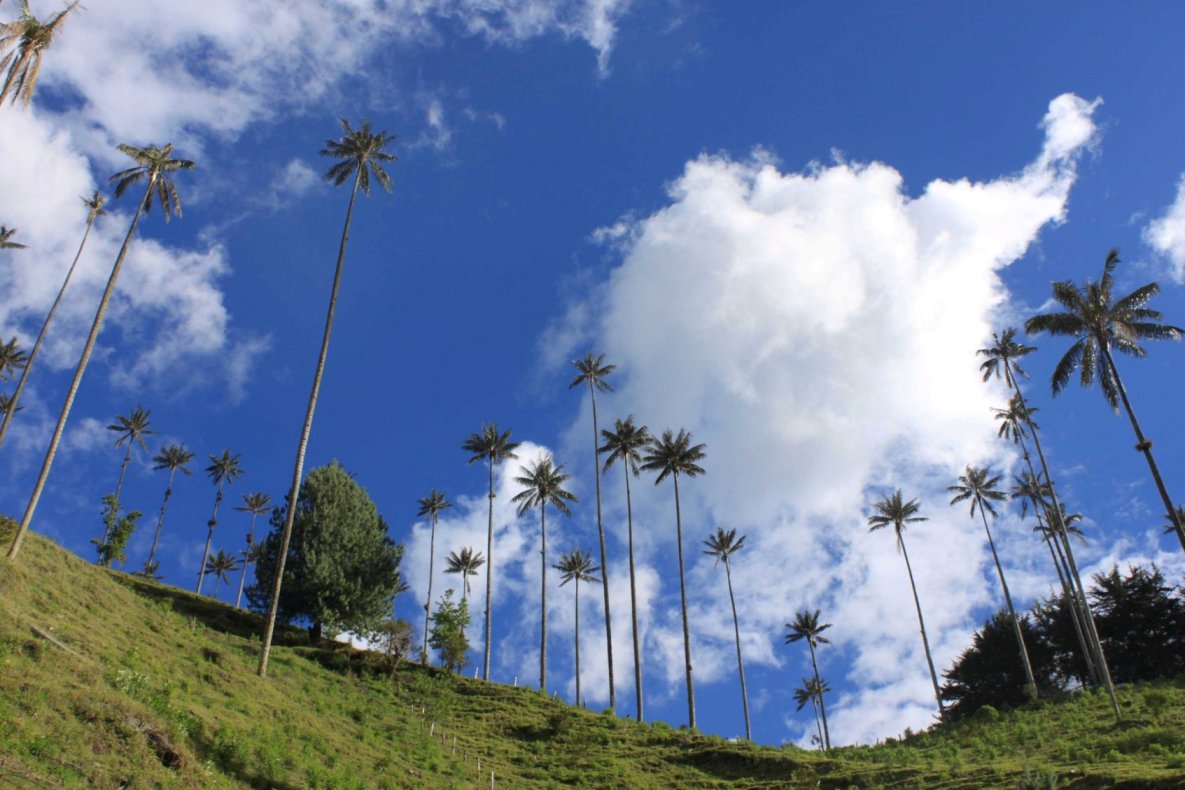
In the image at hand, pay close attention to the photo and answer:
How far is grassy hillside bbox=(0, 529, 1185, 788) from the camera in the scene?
18.9m

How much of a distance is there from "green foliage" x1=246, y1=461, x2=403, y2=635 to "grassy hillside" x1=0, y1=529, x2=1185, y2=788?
228 centimetres

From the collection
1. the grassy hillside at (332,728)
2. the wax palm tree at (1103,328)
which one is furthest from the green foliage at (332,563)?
the wax palm tree at (1103,328)

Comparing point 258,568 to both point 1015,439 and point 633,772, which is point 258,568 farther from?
point 1015,439

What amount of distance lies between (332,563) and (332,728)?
2144 centimetres

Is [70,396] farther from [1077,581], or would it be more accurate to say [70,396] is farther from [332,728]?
[1077,581]

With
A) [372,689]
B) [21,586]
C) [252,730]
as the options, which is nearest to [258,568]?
[372,689]

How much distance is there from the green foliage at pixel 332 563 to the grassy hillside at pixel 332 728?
228cm

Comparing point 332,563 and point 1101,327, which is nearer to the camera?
point 1101,327

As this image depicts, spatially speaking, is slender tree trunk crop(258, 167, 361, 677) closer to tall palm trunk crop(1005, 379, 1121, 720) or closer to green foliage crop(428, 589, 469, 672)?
green foliage crop(428, 589, 469, 672)

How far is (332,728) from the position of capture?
3303cm

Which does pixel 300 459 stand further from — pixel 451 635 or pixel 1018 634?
pixel 1018 634

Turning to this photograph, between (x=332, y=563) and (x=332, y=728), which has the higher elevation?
(x=332, y=563)

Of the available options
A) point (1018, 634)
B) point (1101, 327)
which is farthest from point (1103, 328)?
point (1018, 634)

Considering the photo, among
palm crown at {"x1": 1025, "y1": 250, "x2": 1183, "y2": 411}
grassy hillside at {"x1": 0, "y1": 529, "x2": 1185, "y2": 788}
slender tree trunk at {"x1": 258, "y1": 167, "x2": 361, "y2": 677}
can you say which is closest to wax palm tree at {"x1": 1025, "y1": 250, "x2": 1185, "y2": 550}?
palm crown at {"x1": 1025, "y1": 250, "x2": 1183, "y2": 411}
